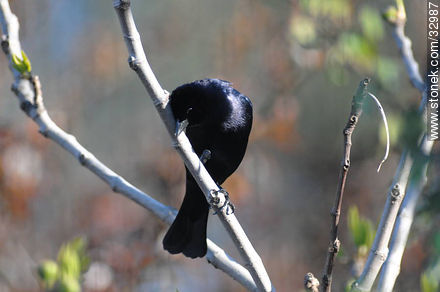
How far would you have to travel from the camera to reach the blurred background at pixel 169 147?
433 centimetres

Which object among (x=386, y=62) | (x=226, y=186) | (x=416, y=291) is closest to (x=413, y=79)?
(x=386, y=62)

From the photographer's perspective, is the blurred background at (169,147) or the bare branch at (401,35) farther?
the blurred background at (169,147)

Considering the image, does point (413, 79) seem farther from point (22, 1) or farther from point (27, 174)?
point (22, 1)

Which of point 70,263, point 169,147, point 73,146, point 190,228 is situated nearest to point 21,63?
point 73,146

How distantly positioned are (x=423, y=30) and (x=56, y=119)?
301cm

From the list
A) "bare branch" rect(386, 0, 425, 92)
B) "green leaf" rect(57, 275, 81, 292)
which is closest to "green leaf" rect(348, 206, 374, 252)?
"bare branch" rect(386, 0, 425, 92)

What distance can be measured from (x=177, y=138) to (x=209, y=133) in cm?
95

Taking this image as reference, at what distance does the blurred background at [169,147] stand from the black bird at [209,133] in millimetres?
1031

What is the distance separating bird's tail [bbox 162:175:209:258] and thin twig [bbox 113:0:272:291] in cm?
73

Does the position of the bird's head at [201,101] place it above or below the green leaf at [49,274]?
above

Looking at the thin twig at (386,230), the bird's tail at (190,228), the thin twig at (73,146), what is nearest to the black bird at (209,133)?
the bird's tail at (190,228)

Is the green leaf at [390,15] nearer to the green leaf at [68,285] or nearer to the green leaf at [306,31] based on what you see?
the green leaf at [306,31]

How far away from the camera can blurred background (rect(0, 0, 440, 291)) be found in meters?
4.33

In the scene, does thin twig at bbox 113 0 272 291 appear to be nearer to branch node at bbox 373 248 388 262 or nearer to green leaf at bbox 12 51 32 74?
branch node at bbox 373 248 388 262
